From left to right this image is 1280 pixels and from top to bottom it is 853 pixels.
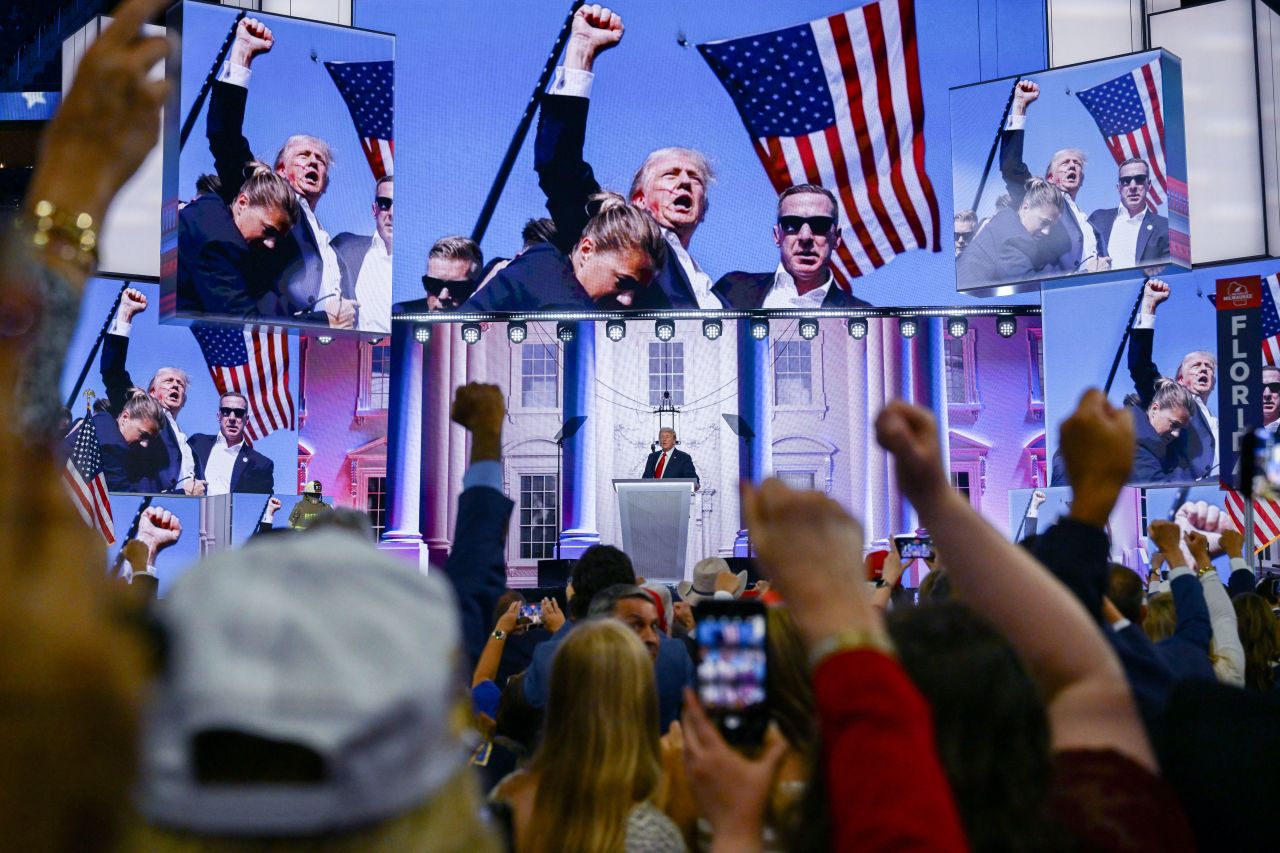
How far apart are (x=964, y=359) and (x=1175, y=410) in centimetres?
737

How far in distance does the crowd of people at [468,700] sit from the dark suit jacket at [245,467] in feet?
62.6

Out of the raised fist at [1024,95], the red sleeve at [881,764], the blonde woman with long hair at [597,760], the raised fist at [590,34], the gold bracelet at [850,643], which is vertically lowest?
the blonde woman with long hair at [597,760]

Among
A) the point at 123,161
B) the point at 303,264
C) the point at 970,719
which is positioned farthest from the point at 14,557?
the point at 303,264

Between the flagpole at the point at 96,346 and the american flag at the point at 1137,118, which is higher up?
the american flag at the point at 1137,118

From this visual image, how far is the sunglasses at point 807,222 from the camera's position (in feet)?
70.6

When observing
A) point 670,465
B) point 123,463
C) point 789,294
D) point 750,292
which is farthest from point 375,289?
point 789,294

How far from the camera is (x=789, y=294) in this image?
2183 cm

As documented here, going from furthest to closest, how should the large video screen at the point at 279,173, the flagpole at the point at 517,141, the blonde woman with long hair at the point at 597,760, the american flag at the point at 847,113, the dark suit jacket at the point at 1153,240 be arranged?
the flagpole at the point at 517,141 → the american flag at the point at 847,113 → the dark suit jacket at the point at 1153,240 → the large video screen at the point at 279,173 → the blonde woman with long hair at the point at 597,760

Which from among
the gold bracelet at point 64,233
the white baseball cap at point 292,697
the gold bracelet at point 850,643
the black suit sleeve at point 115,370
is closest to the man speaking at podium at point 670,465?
the black suit sleeve at point 115,370

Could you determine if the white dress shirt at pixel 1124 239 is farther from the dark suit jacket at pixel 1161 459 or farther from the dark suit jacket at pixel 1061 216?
the dark suit jacket at pixel 1161 459

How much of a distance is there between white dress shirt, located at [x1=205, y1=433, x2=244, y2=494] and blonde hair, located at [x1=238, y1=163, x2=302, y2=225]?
411cm

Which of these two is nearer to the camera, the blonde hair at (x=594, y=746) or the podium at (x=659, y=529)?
the blonde hair at (x=594, y=746)

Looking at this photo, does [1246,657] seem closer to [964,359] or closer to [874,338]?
[874,338]

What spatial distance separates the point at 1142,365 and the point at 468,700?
854 inches
